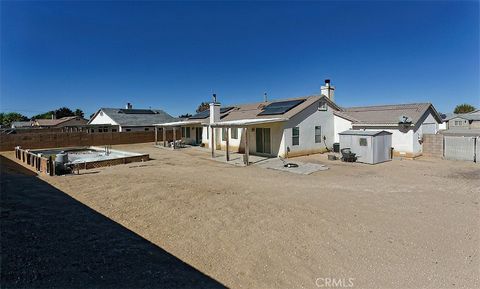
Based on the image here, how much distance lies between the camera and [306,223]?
20.3ft

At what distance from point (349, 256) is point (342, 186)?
5562mm

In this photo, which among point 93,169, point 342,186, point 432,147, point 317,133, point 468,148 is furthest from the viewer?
point 317,133

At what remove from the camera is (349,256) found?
183 inches

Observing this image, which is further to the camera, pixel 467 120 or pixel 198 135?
pixel 467 120

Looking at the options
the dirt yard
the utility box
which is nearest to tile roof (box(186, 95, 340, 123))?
the utility box

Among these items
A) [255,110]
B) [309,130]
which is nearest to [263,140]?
[309,130]

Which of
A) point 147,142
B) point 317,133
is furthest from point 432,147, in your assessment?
point 147,142

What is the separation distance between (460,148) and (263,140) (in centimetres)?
1211

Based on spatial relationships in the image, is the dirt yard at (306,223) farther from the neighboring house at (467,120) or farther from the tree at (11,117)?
the tree at (11,117)

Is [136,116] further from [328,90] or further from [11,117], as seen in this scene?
[11,117]

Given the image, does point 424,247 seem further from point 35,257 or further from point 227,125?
point 227,125

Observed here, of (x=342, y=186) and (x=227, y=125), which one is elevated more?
(x=227, y=125)

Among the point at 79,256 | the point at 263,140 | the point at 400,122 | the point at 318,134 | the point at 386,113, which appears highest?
the point at 386,113
